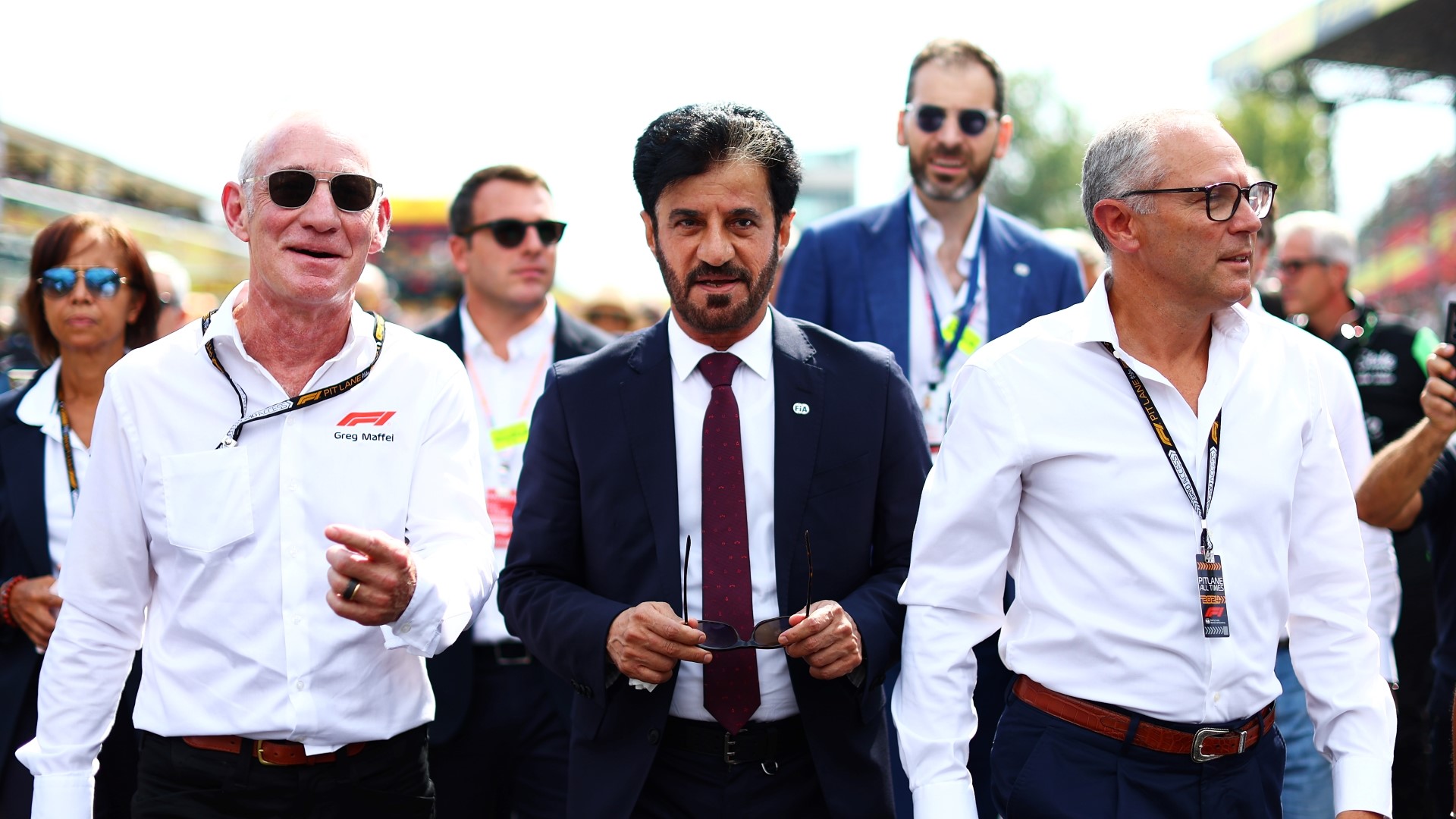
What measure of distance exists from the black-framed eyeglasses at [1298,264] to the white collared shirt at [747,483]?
12.3 feet

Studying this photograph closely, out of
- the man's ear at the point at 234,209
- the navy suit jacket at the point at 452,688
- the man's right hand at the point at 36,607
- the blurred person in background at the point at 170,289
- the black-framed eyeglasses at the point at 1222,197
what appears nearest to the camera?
the black-framed eyeglasses at the point at 1222,197

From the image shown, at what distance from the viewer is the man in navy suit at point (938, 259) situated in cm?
452

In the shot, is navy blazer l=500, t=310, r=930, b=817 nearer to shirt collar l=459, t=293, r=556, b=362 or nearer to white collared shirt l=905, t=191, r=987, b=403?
white collared shirt l=905, t=191, r=987, b=403

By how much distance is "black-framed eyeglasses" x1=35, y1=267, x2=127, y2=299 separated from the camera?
4.19 m

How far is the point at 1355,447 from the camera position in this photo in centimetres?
391

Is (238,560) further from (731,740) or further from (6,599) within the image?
(6,599)

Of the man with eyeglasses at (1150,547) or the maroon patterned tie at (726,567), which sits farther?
the maroon patterned tie at (726,567)

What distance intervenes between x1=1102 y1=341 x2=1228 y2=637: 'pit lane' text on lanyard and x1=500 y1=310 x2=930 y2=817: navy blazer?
61 cm

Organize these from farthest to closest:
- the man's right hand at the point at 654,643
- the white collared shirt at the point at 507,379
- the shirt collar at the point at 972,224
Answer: the white collared shirt at the point at 507,379, the shirt collar at the point at 972,224, the man's right hand at the point at 654,643

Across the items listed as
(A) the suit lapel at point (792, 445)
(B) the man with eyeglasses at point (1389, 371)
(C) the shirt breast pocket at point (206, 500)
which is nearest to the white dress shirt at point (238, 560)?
(C) the shirt breast pocket at point (206, 500)

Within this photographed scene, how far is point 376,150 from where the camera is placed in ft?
10.5

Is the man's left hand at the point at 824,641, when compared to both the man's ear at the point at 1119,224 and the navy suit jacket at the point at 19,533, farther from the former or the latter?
the navy suit jacket at the point at 19,533

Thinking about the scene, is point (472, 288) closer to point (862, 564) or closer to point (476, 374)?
point (476, 374)

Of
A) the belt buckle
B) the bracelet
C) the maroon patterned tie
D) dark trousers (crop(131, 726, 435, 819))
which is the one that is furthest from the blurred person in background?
the belt buckle
